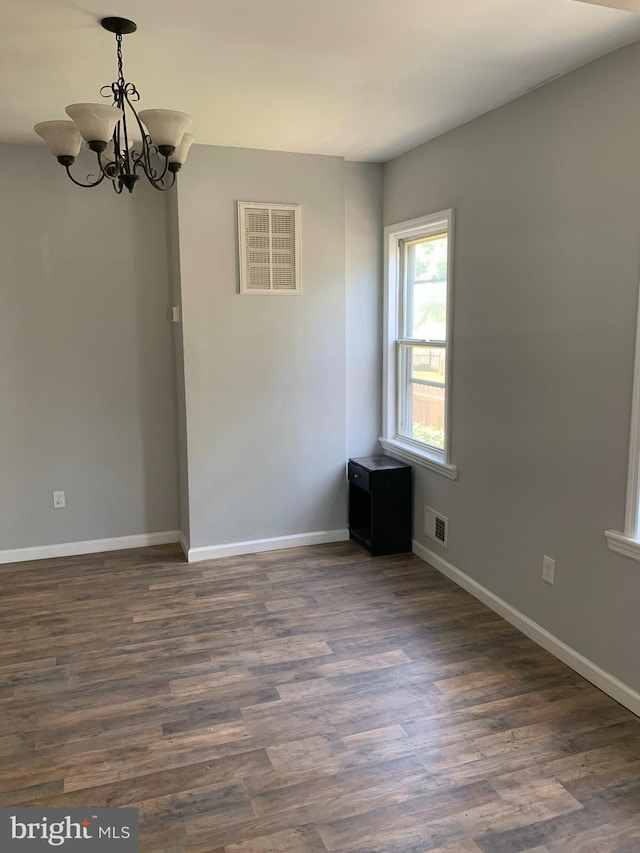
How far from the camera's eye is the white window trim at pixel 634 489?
8.15ft

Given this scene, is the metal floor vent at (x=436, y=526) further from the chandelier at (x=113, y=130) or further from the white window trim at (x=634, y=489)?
the chandelier at (x=113, y=130)

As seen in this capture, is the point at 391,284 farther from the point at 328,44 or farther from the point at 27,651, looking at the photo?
the point at 27,651

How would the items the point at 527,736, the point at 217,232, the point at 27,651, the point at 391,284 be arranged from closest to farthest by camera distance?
the point at 527,736 < the point at 27,651 < the point at 217,232 < the point at 391,284

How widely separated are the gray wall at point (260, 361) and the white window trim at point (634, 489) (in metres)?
2.21

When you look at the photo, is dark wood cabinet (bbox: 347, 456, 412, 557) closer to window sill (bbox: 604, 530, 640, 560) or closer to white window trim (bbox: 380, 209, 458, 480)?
white window trim (bbox: 380, 209, 458, 480)

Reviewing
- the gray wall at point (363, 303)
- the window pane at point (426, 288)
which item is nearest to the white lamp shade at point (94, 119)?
the window pane at point (426, 288)

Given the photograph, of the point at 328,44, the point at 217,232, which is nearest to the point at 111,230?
the point at 217,232

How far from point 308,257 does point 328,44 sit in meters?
1.81

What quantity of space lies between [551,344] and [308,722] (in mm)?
1904

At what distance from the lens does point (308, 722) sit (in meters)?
2.54

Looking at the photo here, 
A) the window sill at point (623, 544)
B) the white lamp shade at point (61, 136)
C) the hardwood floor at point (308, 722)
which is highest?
the white lamp shade at point (61, 136)

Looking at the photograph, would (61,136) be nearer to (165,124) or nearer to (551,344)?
(165,124)

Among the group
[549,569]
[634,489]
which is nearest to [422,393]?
[549,569]

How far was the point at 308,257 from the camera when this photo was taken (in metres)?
4.23
